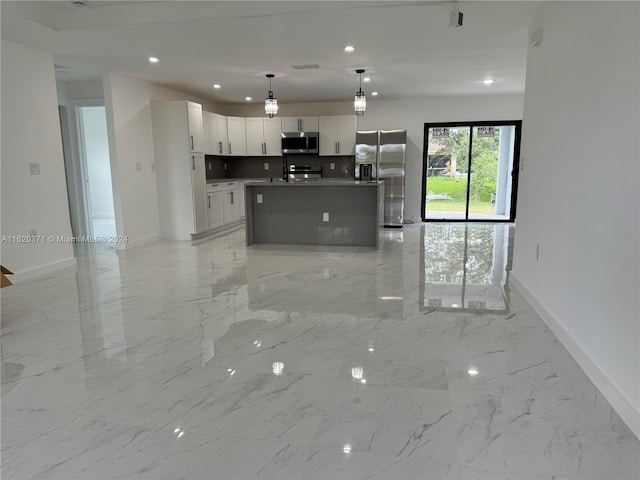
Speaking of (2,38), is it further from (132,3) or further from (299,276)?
(299,276)

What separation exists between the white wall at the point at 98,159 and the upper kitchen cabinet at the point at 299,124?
11.1 ft

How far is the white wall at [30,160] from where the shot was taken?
13.6 feet

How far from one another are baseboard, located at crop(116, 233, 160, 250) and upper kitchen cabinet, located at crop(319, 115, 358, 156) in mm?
3542

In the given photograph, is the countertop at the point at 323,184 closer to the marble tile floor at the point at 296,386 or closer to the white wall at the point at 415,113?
the marble tile floor at the point at 296,386

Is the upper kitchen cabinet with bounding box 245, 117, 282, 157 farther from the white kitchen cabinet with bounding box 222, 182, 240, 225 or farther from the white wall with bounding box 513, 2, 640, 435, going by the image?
the white wall with bounding box 513, 2, 640, 435

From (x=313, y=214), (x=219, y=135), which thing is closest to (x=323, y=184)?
(x=313, y=214)

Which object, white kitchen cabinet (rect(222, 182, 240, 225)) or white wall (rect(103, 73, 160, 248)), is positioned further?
white kitchen cabinet (rect(222, 182, 240, 225))

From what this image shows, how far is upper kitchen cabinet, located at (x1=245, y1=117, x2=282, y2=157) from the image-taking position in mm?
8336

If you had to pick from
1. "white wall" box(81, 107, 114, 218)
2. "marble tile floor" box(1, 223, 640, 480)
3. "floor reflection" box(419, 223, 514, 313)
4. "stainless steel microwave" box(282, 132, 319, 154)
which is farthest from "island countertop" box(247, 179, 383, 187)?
"white wall" box(81, 107, 114, 218)

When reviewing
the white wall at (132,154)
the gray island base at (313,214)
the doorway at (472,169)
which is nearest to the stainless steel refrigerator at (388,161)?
the doorway at (472,169)

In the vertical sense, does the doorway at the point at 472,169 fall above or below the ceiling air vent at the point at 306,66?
below

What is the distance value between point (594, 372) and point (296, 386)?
1.60m

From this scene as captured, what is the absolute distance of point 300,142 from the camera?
319 inches

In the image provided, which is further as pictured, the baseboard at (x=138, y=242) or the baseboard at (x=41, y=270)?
the baseboard at (x=138, y=242)
